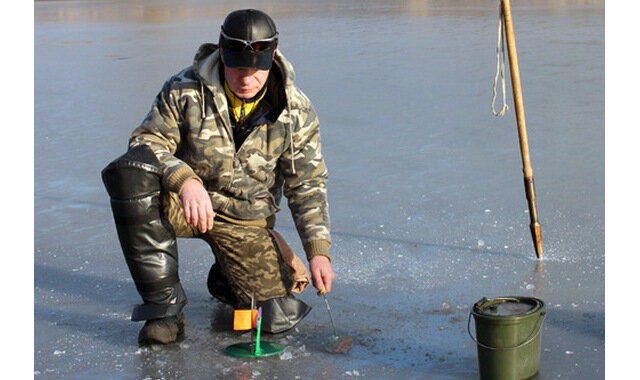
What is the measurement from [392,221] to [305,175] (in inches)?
51.4

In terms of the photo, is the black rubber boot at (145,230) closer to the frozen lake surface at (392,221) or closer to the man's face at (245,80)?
the frozen lake surface at (392,221)

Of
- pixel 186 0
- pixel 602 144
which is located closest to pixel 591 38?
pixel 602 144

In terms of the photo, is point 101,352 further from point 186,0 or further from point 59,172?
point 186,0

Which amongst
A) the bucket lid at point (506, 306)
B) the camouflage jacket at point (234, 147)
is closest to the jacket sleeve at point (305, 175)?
the camouflage jacket at point (234, 147)

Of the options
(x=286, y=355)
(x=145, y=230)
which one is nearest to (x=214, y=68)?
(x=145, y=230)

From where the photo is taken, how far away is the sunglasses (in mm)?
3387

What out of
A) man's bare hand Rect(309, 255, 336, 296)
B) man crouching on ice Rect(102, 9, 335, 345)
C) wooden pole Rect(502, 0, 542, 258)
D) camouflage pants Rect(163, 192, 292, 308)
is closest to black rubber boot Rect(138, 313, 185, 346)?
man crouching on ice Rect(102, 9, 335, 345)

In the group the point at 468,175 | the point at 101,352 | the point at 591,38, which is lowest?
the point at 101,352

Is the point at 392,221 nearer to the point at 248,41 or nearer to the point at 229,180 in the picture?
the point at 229,180

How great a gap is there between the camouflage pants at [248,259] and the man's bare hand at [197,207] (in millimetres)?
392

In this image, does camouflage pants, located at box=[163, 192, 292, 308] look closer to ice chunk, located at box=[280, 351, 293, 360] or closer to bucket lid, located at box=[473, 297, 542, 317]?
ice chunk, located at box=[280, 351, 293, 360]

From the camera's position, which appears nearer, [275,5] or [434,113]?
[434,113]

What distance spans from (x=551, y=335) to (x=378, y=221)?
1640mm

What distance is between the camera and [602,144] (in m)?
6.30
